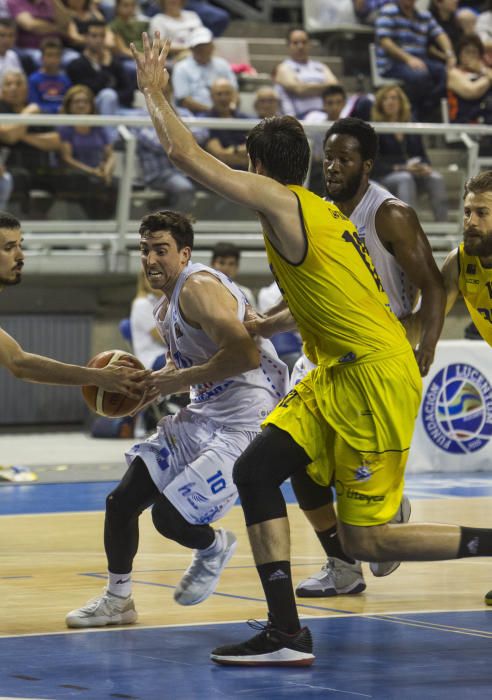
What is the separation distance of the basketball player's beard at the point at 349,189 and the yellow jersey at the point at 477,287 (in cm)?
64

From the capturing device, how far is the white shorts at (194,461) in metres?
6.34

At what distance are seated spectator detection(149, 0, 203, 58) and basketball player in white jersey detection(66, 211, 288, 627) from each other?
10766 millimetres

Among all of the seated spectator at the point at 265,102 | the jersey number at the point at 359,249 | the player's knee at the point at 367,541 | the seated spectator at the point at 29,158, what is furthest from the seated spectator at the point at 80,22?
the player's knee at the point at 367,541

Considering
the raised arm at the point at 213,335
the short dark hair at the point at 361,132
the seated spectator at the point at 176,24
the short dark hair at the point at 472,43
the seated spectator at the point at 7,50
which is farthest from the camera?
the short dark hair at the point at 472,43

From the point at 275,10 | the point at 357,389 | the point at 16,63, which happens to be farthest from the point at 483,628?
the point at 275,10

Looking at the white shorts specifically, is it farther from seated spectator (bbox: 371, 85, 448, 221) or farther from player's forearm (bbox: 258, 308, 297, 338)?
seated spectator (bbox: 371, 85, 448, 221)

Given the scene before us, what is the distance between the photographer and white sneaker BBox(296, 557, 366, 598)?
7164 millimetres

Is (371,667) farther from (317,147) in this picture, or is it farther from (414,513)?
(317,147)

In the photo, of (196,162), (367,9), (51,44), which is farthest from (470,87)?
(196,162)

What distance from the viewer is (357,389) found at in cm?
568

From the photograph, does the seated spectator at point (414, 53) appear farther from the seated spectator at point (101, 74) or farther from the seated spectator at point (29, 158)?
the seated spectator at point (29, 158)

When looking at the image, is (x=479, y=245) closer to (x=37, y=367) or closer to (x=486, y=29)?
(x=37, y=367)

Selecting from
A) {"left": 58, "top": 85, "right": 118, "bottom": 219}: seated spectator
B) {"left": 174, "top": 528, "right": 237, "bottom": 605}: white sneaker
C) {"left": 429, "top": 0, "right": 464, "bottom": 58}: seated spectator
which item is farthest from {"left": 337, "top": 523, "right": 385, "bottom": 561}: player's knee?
{"left": 429, "top": 0, "right": 464, "bottom": 58}: seated spectator

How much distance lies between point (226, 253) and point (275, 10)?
8.79m
